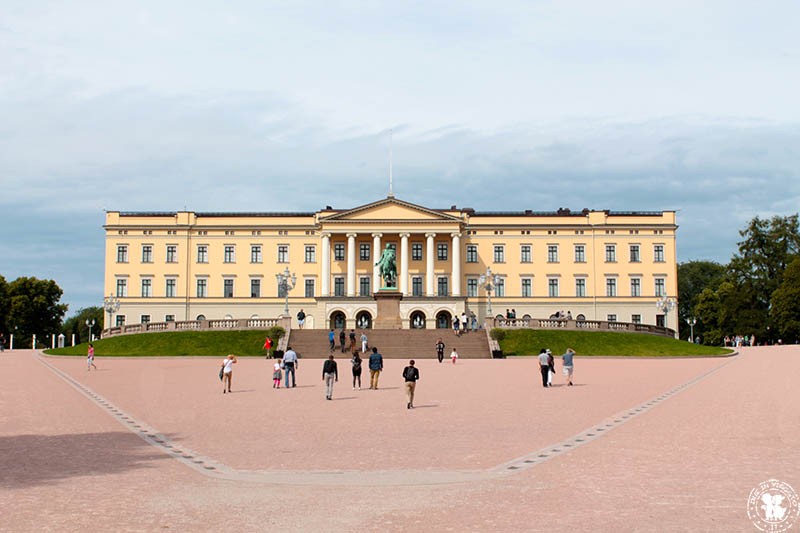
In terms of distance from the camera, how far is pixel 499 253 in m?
104

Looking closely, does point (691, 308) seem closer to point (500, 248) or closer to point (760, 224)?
point (760, 224)

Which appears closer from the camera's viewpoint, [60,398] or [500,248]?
[60,398]

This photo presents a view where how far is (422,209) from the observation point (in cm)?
10031

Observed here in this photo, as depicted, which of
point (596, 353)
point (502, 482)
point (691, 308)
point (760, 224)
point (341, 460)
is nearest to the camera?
point (502, 482)

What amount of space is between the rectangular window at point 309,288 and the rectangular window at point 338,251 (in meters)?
4.12

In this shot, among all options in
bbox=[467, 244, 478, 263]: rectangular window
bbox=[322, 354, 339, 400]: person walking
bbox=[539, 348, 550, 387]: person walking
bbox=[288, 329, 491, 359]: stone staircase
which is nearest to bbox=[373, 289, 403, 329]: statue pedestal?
bbox=[288, 329, 491, 359]: stone staircase


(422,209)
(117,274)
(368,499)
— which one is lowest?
(368,499)

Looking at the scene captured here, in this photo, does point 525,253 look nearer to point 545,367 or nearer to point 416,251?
point 416,251

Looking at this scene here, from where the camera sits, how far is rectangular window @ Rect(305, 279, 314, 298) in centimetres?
10325

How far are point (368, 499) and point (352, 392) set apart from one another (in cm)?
2169

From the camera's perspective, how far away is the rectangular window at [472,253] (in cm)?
10381

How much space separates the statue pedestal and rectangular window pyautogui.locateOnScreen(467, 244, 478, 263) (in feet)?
70.3

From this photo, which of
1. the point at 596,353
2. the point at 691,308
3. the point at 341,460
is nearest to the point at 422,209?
the point at 596,353

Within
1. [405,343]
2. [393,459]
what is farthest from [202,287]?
[393,459]
